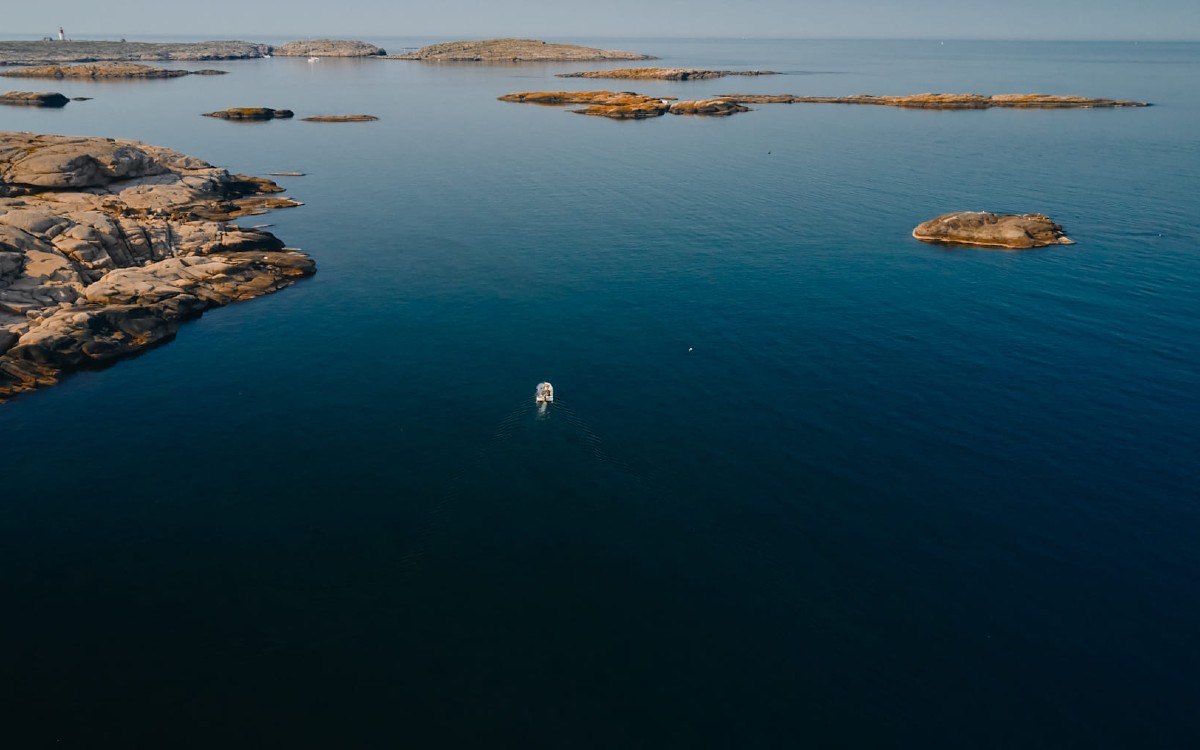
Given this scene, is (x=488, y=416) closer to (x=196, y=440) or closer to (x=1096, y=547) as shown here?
(x=196, y=440)

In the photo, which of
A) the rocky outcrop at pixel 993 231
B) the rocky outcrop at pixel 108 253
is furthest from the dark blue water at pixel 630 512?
the rocky outcrop at pixel 993 231

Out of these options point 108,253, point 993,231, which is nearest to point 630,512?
point 108,253

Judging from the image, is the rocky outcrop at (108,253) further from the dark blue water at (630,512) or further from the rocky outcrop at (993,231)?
the rocky outcrop at (993,231)

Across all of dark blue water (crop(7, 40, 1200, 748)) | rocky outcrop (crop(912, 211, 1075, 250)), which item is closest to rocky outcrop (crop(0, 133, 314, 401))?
dark blue water (crop(7, 40, 1200, 748))

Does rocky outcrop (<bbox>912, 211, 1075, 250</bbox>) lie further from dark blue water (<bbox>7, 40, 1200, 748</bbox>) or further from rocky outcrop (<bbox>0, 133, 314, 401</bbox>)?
rocky outcrop (<bbox>0, 133, 314, 401</bbox>)

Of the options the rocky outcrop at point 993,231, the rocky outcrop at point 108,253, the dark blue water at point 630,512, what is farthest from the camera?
the rocky outcrop at point 993,231

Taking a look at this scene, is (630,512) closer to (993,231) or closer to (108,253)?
(108,253)
